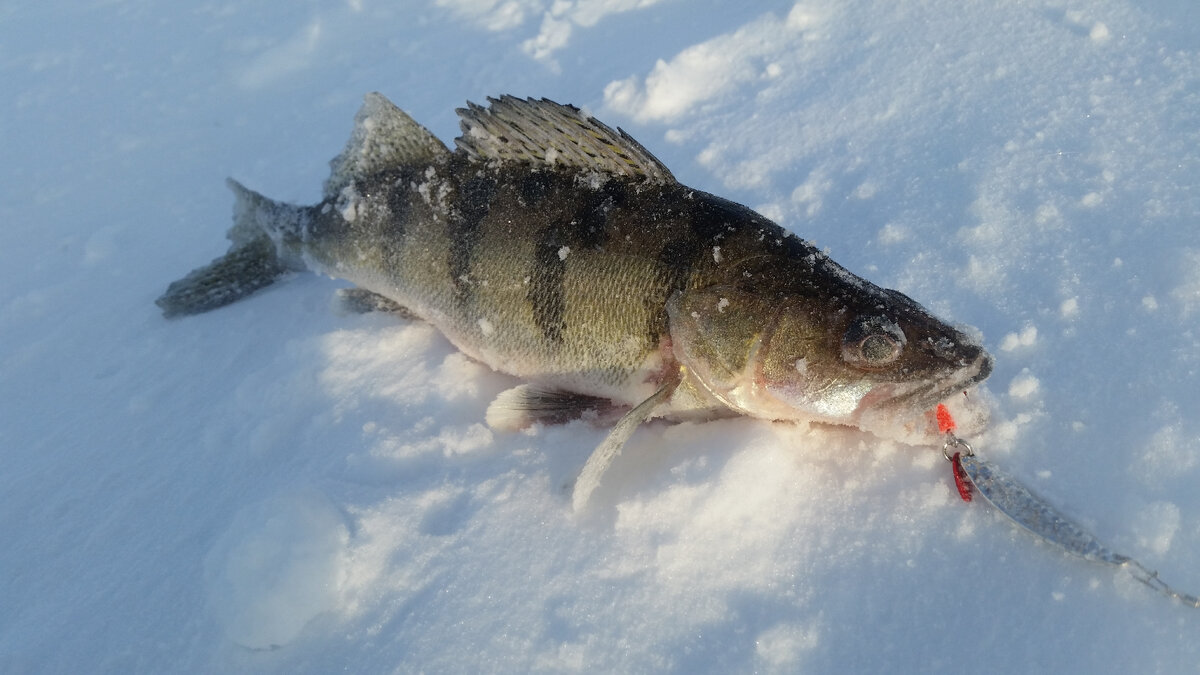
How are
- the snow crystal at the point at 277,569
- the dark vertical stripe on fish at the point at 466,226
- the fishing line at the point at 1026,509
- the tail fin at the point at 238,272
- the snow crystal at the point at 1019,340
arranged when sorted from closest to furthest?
the fishing line at the point at 1026,509
the snow crystal at the point at 277,569
the snow crystal at the point at 1019,340
the dark vertical stripe on fish at the point at 466,226
the tail fin at the point at 238,272

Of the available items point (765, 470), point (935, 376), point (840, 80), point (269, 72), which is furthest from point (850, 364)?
point (269, 72)

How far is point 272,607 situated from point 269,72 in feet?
18.8

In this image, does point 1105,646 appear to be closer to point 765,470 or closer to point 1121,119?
point 765,470

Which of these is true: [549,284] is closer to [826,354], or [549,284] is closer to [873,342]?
[826,354]

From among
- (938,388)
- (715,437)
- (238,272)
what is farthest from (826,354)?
(238,272)

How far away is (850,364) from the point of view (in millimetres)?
2426

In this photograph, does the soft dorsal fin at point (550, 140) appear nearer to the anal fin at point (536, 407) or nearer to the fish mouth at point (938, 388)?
the anal fin at point (536, 407)

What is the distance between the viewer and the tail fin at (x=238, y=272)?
13.2ft

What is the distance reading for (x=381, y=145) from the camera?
3.61 metres

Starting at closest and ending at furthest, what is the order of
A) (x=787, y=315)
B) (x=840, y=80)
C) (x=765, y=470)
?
(x=765, y=470), (x=787, y=315), (x=840, y=80)

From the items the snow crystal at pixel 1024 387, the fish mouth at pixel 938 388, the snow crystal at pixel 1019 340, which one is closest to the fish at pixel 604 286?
the fish mouth at pixel 938 388

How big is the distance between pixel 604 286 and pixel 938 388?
4.11ft

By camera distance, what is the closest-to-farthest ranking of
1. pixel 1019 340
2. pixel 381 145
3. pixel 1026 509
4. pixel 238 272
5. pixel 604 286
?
1. pixel 1026 509
2. pixel 1019 340
3. pixel 604 286
4. pixel 381 145
5. pixel 238 272

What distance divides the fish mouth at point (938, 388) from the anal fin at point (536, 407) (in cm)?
111
